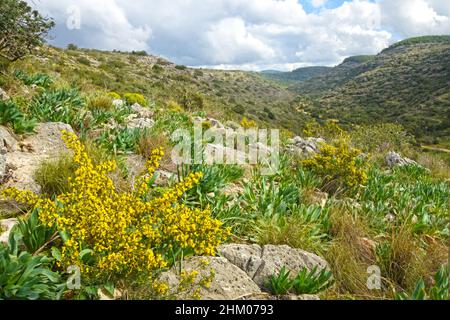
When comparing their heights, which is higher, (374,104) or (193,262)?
(374,104)

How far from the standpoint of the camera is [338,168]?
6.37m

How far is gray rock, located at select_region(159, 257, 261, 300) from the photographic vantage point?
2812 mm

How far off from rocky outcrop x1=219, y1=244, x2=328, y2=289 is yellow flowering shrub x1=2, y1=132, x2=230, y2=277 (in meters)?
0.45

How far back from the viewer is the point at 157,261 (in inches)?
103

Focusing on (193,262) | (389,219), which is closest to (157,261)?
(193,262)

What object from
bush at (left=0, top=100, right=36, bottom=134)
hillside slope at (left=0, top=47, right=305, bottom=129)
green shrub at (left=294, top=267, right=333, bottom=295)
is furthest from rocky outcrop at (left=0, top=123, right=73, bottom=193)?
hillside slope at (left=0, top=47, right=305, bottom=129)

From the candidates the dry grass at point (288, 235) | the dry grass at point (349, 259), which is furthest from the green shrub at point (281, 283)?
the dry grass at point (288, 235)

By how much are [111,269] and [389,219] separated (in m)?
4.28

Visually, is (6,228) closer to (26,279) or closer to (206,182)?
(26,279)

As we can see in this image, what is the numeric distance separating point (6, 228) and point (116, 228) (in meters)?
1.28

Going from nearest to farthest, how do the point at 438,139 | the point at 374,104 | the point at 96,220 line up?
the point at 96,220 → the point at 438,139 → the point at 374,104

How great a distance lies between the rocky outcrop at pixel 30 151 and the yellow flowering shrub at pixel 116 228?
3.98ft
